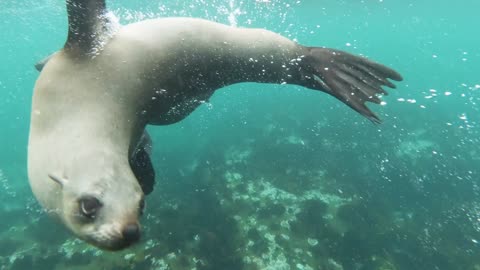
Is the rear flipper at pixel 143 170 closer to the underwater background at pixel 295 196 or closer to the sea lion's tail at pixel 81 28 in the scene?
the sea lion's tail at pixel 81 28

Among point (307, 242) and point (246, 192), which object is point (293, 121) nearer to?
point (246, 192)

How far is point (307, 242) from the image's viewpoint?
7.43 m

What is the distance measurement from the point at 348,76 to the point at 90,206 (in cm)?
245

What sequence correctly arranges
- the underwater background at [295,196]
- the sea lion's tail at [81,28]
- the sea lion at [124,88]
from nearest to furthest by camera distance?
the sea lion at [124,88] → the sea lion's tail at [81,28] → the underwater background at [295,196]

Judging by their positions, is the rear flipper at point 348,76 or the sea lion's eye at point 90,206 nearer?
the sea lion's eye at point 90,206

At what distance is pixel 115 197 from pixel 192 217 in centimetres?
696

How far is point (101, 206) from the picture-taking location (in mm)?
1511

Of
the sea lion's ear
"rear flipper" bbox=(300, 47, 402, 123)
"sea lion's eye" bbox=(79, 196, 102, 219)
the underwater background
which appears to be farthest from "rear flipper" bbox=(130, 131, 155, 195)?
the underwater background

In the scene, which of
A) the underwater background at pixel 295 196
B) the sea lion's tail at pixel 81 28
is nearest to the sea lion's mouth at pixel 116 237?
the sea lion's tail at pixel 81 28

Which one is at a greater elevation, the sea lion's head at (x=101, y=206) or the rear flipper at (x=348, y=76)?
the sea lion's head at (x=101, y=206)

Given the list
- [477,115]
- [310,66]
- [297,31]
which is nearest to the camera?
[310,66]

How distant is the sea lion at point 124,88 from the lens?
159cm

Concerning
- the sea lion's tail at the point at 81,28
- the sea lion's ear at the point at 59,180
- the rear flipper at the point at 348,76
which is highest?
the sea lion's tail at the point at 81,28

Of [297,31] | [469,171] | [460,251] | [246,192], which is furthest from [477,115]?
[297,31]
